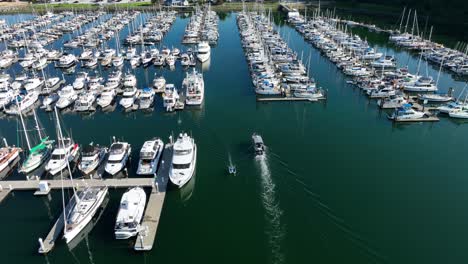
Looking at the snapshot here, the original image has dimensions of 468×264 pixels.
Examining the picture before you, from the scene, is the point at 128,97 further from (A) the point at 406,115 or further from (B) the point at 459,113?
(B) the point at 459,113

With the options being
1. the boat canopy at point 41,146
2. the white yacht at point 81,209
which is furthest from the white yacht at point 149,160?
the boat canopy at point 41,146

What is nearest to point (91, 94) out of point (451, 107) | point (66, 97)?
point (66, 97)

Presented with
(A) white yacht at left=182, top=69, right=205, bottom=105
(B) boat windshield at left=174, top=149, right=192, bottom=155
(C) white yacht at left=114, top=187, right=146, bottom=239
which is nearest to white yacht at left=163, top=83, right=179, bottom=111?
(A) white yacht at left=182, top=69, right=205, bottom=105

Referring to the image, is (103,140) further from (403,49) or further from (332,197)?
(403,49)

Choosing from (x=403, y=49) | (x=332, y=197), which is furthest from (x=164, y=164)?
(x=403, y=49)

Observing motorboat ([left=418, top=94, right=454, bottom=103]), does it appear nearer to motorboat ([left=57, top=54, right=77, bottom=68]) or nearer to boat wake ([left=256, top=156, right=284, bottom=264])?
boat wake ([left=256, top=156, right=284, bottom=264])

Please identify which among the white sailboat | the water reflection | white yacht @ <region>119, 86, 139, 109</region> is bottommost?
the water reflection

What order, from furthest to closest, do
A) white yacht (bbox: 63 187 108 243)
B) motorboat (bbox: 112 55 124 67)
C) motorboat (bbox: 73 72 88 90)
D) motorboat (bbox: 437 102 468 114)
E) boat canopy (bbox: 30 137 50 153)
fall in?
motorboat (bbox: 112 55 124 67) < motorboat (bbox: 73 72 88 90) < motorboat (bbox: 437 102 468 114) < boat canopy (bbox: 30 137 50 153) < white yacht (bbox: 63 187 108 243)

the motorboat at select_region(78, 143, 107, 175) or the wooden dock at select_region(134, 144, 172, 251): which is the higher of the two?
the motorboat at select_region(78, 143, 107, 175)
